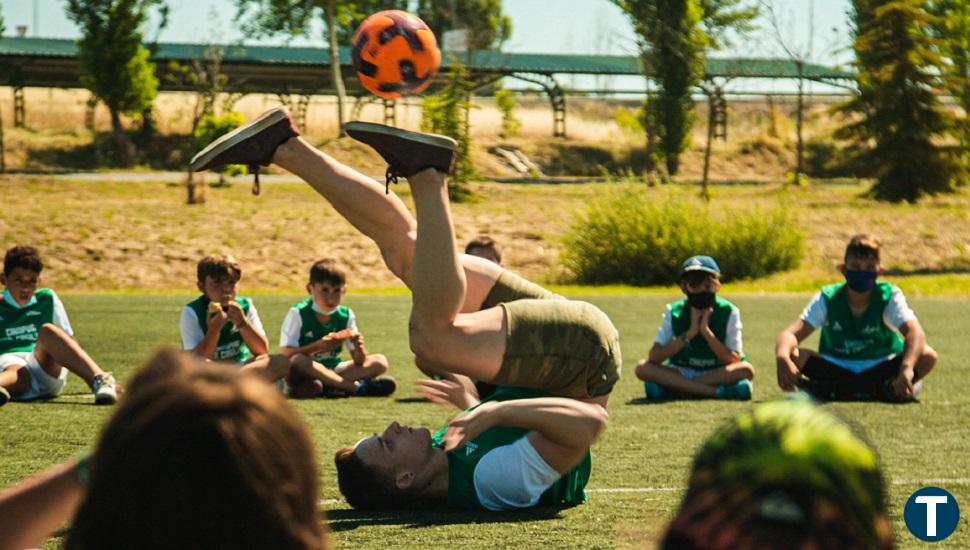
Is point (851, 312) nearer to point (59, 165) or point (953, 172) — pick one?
point (953, 172)

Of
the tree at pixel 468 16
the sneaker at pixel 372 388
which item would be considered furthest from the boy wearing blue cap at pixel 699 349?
the tree at pixel 468 16

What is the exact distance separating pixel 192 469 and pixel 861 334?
28.0 feet

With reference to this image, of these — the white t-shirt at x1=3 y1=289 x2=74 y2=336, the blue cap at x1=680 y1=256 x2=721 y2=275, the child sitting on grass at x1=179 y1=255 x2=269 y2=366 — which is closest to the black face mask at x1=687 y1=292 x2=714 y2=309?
the blue cap at x1=680 y1=256 x2=721 y2=275

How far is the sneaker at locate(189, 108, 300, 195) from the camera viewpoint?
5.75 m

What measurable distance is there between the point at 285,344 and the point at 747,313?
866 cm

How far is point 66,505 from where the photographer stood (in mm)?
1846

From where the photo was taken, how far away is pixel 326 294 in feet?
32.3

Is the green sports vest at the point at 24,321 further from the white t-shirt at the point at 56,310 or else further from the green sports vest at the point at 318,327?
the green sports vest at the point at 318,327

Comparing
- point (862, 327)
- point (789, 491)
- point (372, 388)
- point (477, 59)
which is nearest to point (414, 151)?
point (789, 491)

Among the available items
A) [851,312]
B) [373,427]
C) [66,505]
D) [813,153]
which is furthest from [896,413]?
[813,153]

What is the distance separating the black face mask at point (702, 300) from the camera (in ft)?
31.7

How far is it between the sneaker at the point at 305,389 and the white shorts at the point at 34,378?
5.27 feet

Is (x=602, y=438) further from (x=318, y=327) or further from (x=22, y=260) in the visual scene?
(x=22, y=260)

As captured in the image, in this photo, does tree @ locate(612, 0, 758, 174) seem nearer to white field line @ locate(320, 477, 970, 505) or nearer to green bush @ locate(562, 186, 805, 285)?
green bush @ locate(562, 186, 805, 285)
